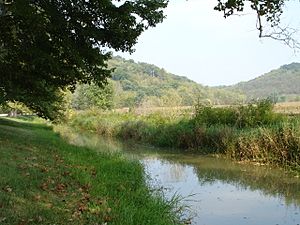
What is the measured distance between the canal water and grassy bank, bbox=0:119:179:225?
1.58 m

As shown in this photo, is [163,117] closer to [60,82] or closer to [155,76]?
[60,82]

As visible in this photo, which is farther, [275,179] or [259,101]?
[259,101]

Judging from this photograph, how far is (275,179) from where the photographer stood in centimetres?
1524

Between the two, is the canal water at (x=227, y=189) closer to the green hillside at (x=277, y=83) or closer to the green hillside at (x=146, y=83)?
the green hillside at (x=146, y=83)

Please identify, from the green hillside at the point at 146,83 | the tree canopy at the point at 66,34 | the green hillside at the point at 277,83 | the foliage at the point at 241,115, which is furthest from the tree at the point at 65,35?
the green hillside at the point at 277,83

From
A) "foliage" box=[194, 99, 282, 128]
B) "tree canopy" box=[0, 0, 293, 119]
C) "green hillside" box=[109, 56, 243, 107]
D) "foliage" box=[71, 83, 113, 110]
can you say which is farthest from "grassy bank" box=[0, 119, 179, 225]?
"green hillside" box=[109, 56, 243, 107]

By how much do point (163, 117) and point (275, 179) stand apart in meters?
19.8

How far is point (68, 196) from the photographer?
7980mm

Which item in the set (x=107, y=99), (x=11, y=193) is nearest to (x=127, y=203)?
(x=11, y=193)

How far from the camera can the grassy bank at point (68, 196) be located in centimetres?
661

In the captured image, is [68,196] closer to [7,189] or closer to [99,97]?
[7,189]

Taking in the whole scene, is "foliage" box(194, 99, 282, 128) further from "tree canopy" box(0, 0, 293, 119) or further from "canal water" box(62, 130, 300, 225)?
"tree canopy" box(0, 0, 293, 119)

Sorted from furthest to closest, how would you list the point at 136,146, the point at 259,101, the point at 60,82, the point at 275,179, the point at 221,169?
the point at 136,146 → the point at 259,101 → the point at 221,169 → the point at 60,82 → the point at 275,179

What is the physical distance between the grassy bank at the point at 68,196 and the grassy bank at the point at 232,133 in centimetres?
767
